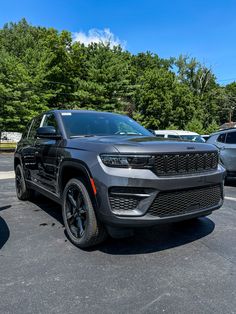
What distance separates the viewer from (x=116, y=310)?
2.57m

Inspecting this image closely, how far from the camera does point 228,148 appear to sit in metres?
9.03

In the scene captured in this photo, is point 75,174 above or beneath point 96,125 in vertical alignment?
beneath

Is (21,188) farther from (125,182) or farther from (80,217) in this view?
(125,182)

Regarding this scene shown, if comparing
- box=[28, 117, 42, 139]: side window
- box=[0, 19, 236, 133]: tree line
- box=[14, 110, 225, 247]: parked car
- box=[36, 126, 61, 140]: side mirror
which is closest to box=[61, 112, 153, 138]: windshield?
box=[14, 110, 225, 247]: parked car

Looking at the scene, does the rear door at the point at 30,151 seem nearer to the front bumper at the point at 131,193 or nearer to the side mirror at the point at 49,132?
the side mirror at the point at 49,132

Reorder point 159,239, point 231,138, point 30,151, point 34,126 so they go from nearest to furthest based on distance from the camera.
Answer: point 159,239
point 30,151
point 34,126
point 231,138

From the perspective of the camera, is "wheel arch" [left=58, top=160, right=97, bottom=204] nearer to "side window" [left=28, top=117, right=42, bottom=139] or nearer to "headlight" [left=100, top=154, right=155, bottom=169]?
"headlight" [left=100, top=154, right=155, bottom=169]

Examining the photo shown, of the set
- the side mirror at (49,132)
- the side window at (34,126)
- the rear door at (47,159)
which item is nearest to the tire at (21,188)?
the side window at (34,126)

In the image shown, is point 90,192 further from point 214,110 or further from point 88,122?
point 214,110

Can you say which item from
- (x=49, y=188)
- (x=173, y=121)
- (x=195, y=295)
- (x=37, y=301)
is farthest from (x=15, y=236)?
(x=173, y=121)

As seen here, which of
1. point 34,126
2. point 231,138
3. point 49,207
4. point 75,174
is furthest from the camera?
point 231,138

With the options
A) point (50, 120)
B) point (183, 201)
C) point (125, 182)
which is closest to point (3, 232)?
point (50, 120)

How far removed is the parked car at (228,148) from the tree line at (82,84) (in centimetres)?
1812

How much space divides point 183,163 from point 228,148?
5.94 metres
